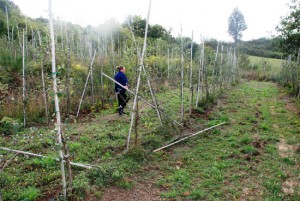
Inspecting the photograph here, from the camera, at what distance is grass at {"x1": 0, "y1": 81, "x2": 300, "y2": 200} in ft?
12.8

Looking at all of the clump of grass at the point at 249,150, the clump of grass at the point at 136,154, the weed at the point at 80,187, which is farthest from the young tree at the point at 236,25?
the weed at the point at 80,187

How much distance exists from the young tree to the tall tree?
4541 cm

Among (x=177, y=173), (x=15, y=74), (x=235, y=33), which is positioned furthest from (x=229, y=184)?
(x=235, y=33)

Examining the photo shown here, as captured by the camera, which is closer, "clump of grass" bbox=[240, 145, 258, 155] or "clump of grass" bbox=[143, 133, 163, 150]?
"clump of grass" bbox=[240, 145, 258, 155]

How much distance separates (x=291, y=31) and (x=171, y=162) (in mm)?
15978

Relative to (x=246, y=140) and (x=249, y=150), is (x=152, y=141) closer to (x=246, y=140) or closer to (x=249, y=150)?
(x=249, y=150)

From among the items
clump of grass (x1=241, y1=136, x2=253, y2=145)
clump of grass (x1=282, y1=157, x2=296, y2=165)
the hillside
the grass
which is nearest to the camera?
the hillside

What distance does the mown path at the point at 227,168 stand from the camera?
3.94m

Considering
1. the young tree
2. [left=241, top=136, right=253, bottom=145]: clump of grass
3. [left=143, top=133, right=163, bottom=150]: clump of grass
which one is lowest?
[left=241, top=136, right=253, bottom=145]: clump of grass

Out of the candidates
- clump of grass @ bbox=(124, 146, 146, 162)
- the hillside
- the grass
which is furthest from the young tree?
clump of grass @ bbox=(124, 146, 146, 162)

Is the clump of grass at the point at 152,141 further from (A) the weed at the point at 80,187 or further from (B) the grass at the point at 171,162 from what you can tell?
(A) the weed at the point at 80,187

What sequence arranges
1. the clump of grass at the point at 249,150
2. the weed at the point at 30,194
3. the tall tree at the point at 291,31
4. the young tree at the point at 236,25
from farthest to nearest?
the young tree at the point at 236,25, the tall tree at the point at 291,31, the clump of grass at the point at 249,150, the weed at the point at 30,194

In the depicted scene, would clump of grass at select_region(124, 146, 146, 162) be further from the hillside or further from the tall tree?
the tall tree

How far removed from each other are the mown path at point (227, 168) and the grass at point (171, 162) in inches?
0.6
